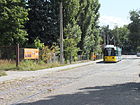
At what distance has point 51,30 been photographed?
4019 cm

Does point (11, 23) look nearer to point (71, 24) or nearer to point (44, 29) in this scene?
point (44, 29)

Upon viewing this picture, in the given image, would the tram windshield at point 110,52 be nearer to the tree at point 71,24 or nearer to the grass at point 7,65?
the tree at point 71,24

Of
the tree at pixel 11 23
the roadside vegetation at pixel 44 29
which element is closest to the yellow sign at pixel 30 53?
the roadside vegetation at pixel 44 29

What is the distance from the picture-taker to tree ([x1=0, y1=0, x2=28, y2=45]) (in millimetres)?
33531

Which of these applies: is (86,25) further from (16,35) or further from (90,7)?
(16,35)

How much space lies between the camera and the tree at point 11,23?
33531 mm

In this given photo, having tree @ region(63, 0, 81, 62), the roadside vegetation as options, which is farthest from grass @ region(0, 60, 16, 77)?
tree @ region(63, 0, 81, 62)

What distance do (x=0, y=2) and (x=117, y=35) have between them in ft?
342

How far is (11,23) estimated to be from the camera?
34.0m

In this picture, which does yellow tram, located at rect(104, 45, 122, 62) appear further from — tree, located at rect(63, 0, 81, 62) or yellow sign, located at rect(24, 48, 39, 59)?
yellow sign, located at rect(24, 48, 39, 59)

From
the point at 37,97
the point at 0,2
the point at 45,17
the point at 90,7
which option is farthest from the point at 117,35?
the point at 37,97

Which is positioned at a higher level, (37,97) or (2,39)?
(2,39)

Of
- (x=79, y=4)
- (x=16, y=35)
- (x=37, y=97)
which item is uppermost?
(x=79, y=4)

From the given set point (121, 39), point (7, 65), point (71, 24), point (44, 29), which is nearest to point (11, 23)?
point (44, 29)
